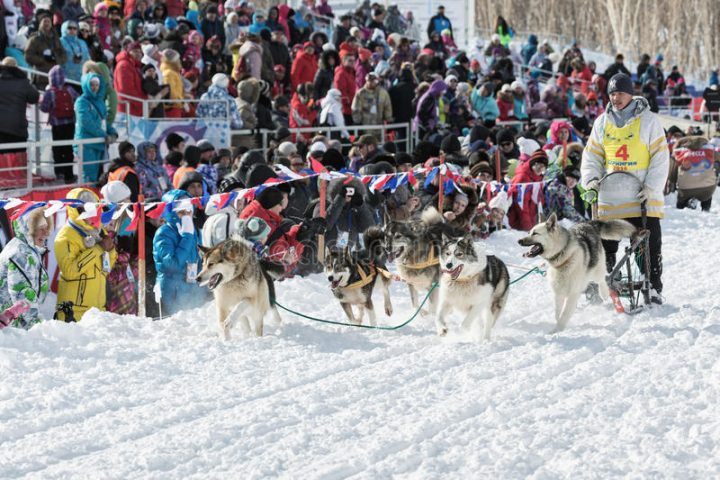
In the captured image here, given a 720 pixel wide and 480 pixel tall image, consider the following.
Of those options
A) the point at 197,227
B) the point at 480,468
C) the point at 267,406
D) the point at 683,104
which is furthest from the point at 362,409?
the point at 683,104

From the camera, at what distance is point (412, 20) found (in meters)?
23.8

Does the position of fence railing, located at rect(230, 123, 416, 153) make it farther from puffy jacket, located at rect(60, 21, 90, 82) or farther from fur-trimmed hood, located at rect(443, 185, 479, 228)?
fur-trimmed hood, located at rect(443, 185, 479, 228)

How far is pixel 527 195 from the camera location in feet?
39.6

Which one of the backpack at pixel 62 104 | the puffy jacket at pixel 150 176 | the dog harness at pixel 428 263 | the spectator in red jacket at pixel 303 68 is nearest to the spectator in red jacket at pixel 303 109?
the spectator in red jacket at pixel 303 68

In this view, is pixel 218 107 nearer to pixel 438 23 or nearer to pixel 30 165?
pixel 30 165

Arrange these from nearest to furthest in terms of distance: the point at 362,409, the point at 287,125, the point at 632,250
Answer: the point at 362,409 < the point at 632,250 < the point at 287,125

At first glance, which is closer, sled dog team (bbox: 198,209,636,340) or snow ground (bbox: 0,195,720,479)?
snow ground (bbox: 0,195,720,479)

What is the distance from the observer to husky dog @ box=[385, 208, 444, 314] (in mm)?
7832

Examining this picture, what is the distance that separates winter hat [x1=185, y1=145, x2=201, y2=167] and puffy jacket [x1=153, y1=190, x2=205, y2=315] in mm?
2435

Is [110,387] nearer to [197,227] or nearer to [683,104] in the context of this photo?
[197,227]

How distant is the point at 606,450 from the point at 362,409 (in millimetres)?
1276

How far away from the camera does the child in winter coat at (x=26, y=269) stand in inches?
256

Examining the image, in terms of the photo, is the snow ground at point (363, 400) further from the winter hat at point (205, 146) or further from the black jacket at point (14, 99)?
the black jacket at point (14, 99)

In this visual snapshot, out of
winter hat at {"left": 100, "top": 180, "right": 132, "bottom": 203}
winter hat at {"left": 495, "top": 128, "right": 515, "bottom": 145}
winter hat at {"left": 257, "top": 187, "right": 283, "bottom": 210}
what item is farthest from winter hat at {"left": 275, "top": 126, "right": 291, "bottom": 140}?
winter hat at {"left": 100, "top": 180, "right": 132, "bottom": 203}
